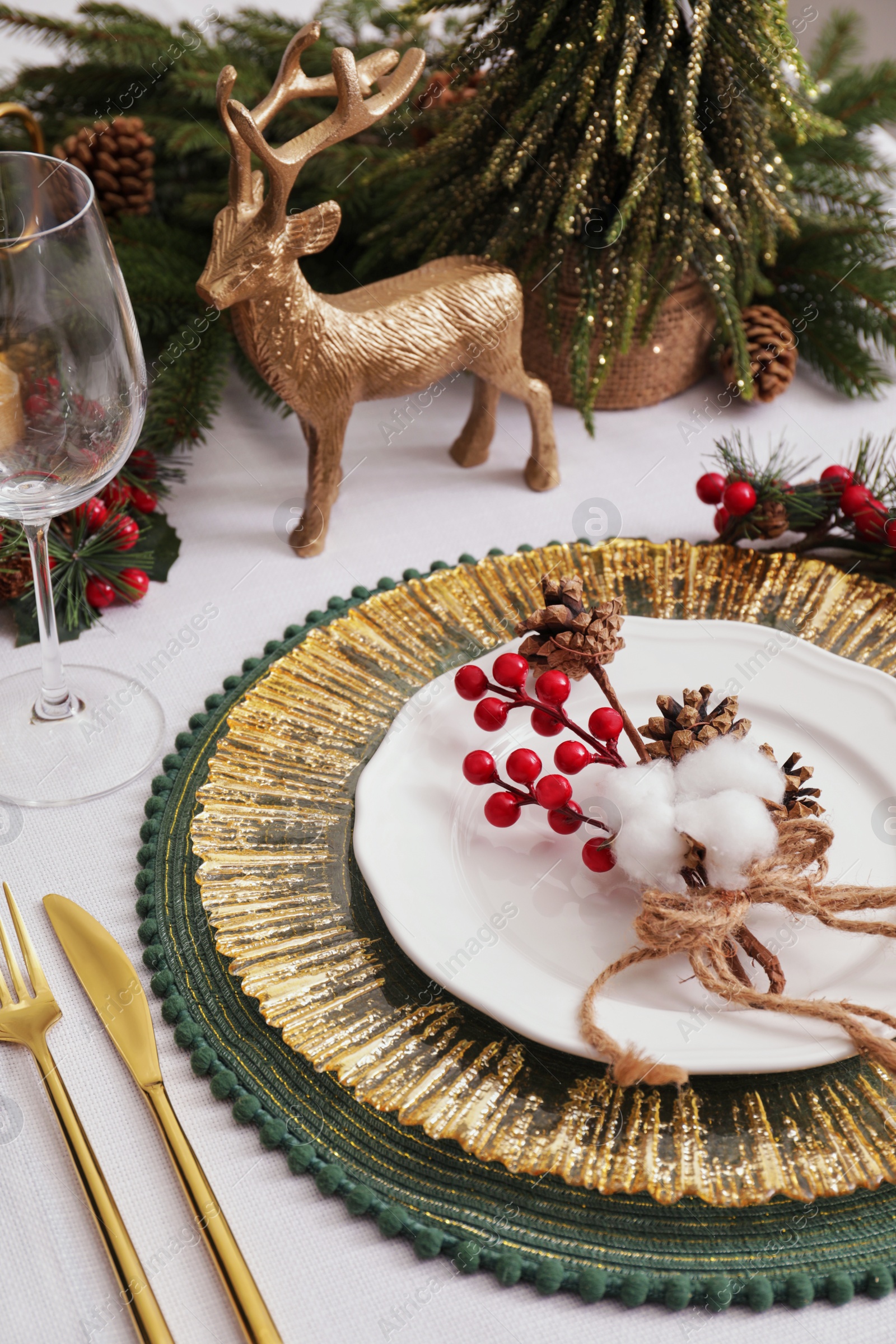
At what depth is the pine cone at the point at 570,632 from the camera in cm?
64

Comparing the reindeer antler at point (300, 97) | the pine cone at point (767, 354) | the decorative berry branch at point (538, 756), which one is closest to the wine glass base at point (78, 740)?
the decorative berry branch at point (538, 756)

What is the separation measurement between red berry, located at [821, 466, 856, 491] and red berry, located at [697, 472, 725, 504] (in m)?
0.07

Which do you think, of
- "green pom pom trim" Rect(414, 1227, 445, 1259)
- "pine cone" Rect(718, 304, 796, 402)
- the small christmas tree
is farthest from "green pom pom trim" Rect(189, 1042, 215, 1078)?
"pine cone" Rect(718, 304, 796, 402)

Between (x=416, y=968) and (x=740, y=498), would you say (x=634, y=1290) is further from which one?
(x=740, y=498)

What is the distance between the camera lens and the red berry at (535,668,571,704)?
631mm

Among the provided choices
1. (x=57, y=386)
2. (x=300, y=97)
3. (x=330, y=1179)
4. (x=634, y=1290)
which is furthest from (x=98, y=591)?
(x=634, y=1290)

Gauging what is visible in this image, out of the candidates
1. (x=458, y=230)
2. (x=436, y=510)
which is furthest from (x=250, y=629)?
(x=458, y=230)

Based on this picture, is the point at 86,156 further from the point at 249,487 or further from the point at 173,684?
the point at 173,684

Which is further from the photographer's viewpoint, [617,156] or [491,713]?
[617,156]

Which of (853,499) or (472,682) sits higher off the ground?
(853,499)

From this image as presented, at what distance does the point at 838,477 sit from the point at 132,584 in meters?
0.50

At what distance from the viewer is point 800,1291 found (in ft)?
1.55

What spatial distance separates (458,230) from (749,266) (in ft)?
0.78

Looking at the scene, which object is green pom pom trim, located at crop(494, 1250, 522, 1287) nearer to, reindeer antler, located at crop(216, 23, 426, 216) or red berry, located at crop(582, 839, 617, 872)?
red berry, located at crop(582, 839, 617, 872)
